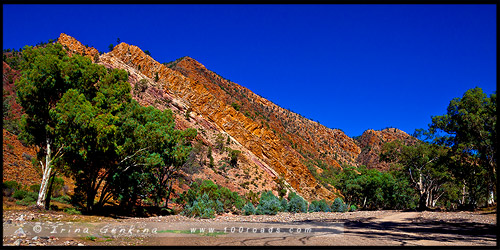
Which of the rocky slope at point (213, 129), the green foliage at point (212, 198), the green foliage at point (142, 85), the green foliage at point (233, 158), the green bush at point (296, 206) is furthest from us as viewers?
the green foliage at point (142, 85)

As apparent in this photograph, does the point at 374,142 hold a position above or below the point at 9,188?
above

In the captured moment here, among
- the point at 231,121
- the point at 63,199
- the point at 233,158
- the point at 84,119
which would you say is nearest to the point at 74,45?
the point at 231,121

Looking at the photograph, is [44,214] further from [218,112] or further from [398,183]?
[218,112]

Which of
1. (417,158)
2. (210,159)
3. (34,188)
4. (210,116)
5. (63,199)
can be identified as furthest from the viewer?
(210,116)

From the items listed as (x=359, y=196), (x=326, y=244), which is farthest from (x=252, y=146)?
(x=326, y=244)

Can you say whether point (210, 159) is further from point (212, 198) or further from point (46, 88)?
point (46, 88)

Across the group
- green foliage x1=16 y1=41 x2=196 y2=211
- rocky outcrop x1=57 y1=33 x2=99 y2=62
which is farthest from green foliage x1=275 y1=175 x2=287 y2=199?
rocky outcrop x1=57 y1=33 x2=99 y2=62

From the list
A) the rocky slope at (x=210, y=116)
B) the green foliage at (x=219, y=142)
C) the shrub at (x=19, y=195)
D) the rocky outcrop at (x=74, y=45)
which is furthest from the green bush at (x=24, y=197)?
the rocky outcrop at (x=74, y=45)

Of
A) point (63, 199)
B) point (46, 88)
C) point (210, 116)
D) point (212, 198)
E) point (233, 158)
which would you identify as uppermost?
point (210, 116)

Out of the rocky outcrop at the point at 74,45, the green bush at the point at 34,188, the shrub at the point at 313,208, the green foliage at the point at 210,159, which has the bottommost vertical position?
the shrub at the point at 313,208

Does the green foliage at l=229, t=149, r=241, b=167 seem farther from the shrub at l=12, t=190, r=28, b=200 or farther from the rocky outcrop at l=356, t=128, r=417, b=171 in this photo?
the rocky outcrop at l=356, t=128, r=417, b=171

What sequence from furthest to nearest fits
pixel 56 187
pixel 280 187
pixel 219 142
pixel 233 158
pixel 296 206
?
pixel 219 142 → pixel 280 187 → pixel 233 158 → pixel 296 206 → pixel 56 187

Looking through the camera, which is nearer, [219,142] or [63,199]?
[63,199]

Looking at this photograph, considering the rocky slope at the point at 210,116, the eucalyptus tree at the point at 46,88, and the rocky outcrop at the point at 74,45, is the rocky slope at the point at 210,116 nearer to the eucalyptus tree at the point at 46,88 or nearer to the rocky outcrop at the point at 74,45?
the rocky outcrop at the point at 74,45
